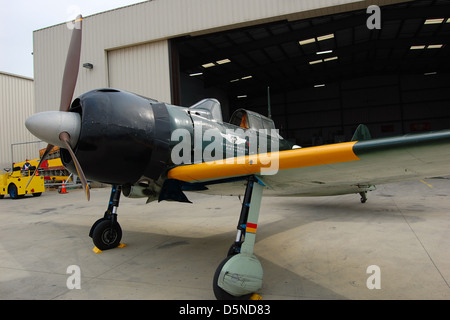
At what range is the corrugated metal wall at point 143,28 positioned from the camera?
11047 millimetres

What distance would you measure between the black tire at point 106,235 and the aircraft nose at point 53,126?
1.63 metres

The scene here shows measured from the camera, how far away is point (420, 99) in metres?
28.1

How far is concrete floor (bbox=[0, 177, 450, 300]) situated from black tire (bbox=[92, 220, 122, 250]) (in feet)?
0.40

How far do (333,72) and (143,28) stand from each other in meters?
18.6

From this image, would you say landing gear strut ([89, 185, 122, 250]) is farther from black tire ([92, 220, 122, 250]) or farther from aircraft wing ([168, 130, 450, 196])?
aircraft wing ([168, 130, 450, 196])

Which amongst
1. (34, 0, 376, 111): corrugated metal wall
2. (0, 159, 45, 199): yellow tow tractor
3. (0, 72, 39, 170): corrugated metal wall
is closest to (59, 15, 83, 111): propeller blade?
(34, 0, 376, 111): corrugated metal wall

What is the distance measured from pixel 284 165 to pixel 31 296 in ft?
8.42

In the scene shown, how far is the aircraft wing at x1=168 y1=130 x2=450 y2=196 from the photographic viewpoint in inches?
75.1
